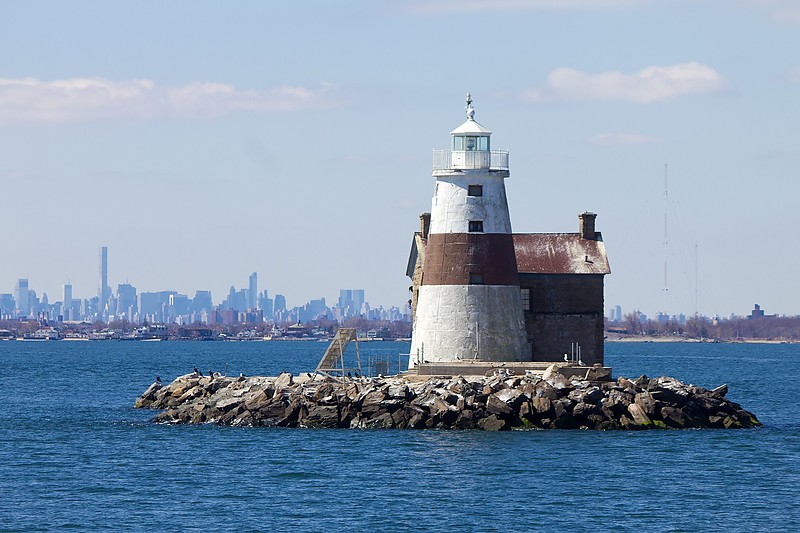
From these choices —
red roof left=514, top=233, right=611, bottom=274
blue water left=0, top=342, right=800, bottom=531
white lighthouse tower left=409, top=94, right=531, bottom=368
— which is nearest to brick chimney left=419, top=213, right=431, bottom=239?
red roof left=514, top=233, right=611, bottom=274

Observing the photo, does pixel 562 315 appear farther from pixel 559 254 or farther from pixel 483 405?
pixel 483 405

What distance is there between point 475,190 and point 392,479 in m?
14.0

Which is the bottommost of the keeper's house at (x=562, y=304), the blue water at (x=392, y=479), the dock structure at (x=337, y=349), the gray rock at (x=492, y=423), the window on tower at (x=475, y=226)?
the blue water at (x=392, y=479)

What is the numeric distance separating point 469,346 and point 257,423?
24.1 ft

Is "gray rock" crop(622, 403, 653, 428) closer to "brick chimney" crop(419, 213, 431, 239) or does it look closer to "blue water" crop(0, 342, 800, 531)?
"blue water" crop(0, 342, 800, 531)

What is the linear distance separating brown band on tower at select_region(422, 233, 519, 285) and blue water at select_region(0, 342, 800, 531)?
20.1 ft

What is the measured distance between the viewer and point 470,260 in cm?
4819

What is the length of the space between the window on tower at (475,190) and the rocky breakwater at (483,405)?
603 centimetres

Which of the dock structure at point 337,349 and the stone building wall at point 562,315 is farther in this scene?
the dock structure at point 337,349

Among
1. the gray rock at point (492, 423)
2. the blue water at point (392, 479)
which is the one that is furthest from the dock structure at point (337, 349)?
the gray rock at point (492, 423)

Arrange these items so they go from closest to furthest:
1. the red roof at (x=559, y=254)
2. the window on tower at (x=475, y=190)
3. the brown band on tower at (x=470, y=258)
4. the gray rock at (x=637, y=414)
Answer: the gray rock at (x=637, y=414) → the brown band on tower at (x=470, y=258) → the window on tower at (x=475, y=190) → the red roof at (x=559, y=254)

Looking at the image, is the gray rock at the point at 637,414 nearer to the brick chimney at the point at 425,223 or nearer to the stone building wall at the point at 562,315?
the stone building wall at the point at 562,315

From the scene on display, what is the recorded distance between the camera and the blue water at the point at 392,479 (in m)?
32.4

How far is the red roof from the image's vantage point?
168 ft
